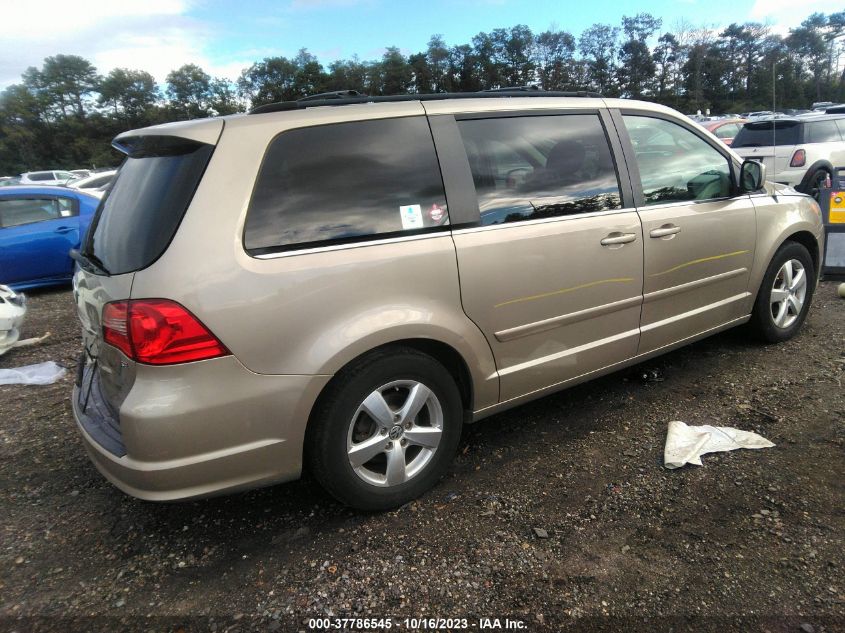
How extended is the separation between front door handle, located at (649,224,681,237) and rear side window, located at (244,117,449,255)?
4.43ft

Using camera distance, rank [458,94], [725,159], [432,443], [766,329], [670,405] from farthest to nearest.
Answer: [766,329]
[725,159]
[670,405]
[458,94]
[432,443]

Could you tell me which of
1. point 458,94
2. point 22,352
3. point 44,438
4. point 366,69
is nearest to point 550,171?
point 458,94

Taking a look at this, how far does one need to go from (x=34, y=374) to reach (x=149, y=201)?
3248 millimetres

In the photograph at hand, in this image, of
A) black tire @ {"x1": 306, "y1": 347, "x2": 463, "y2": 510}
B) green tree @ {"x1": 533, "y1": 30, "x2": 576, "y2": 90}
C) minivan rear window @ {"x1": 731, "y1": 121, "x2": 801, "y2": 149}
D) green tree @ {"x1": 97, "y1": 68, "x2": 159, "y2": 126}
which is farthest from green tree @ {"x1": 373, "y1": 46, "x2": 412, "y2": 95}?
black tire @ {"x1": 306, "y1": 347, "x2": 463, "y2": 510}

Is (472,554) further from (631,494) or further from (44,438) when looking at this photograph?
(44,438)

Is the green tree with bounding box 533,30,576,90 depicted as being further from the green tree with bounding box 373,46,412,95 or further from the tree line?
the green tree with bounding box 373,46,412,95

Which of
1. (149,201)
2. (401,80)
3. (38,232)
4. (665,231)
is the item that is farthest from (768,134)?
(401,80)

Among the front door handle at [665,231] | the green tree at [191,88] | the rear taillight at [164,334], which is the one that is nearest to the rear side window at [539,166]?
the front door handle at [665,231]

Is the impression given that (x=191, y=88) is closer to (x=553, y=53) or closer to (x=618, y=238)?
(x=553, y=53)

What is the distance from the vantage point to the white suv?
9.24m

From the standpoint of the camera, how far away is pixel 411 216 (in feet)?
8.27

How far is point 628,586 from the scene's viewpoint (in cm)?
211

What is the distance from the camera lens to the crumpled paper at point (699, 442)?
114 inches

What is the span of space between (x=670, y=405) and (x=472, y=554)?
5.82ft
